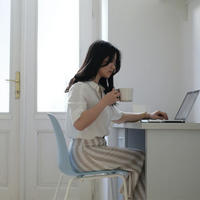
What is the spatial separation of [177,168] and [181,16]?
1.24 meters

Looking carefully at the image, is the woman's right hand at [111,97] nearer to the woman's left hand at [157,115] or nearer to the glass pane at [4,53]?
the woman's left hand at [157,115]

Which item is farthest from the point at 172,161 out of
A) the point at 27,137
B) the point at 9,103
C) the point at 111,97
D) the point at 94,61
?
the point at 9,103

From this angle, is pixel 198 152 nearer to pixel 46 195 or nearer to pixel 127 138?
pixel 127 138

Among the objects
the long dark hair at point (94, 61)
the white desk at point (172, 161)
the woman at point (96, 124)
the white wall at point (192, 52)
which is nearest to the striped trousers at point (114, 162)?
the woman at point (96, 124)

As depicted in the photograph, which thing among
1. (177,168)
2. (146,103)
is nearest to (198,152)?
(177,168)

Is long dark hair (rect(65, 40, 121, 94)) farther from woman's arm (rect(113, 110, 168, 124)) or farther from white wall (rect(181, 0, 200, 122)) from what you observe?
white wall (rect(181, 0, 200, 122))

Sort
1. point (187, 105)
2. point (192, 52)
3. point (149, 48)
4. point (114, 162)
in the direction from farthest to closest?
point (149, 48)
point (192, 52)
point (187, 105)
point (114, 162)

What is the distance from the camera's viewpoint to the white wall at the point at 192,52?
2031mm

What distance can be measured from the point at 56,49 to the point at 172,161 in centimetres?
168

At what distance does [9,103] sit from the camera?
2736 mm

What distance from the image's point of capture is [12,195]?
8.80 ft

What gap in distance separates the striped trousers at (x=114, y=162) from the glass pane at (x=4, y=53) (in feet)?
4.45

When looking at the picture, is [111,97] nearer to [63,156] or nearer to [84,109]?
[84,109]

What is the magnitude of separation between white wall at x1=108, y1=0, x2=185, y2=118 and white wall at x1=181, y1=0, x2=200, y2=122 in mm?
75
